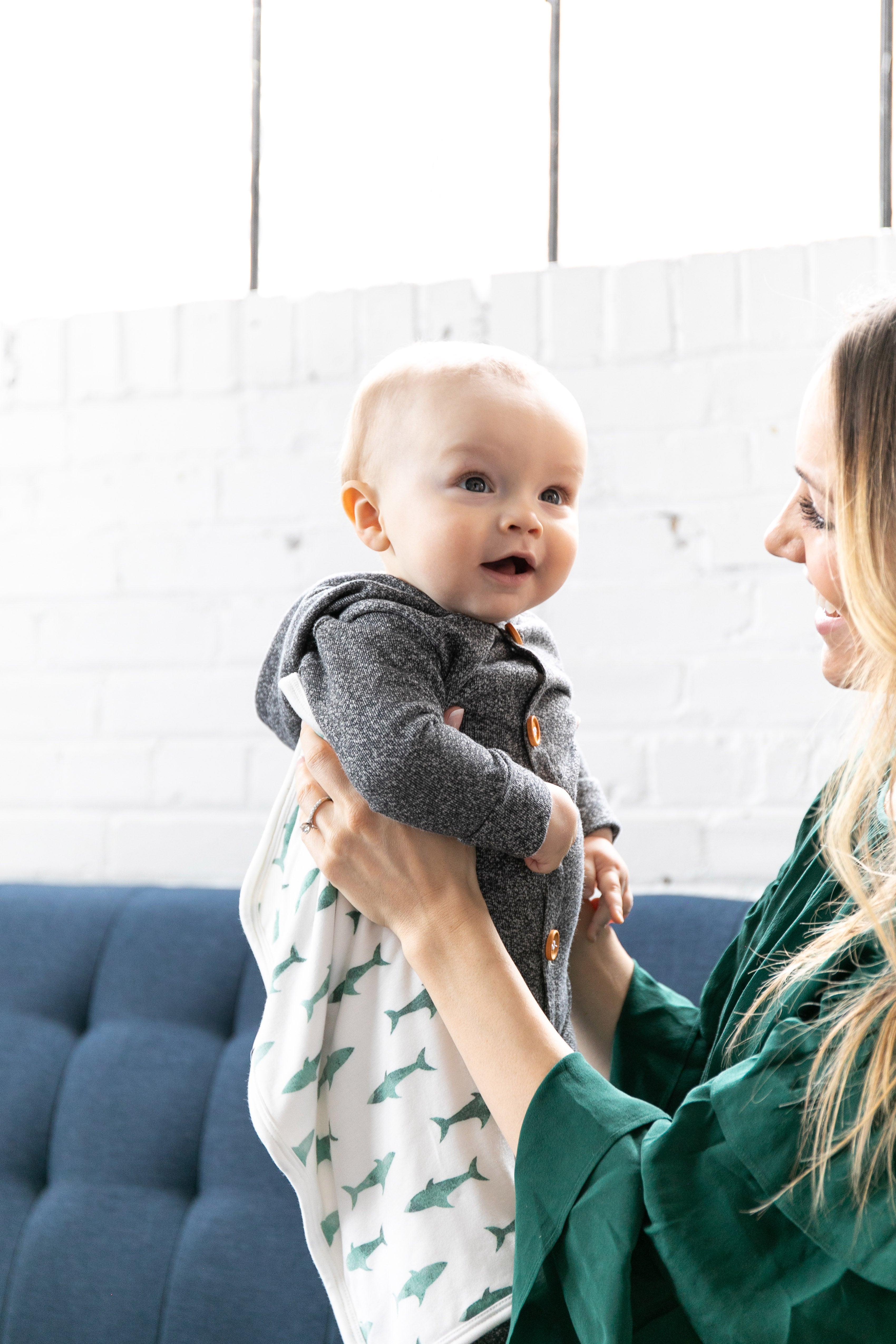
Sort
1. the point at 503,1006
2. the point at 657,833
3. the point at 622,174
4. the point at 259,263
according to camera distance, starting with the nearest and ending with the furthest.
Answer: the point at 503,1006
the point at 657,833
the point at 622,174
the point at 259,263

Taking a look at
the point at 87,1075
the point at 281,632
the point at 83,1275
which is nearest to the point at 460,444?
the point at 281,632

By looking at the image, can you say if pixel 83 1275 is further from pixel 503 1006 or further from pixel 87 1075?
pixel 503 1006

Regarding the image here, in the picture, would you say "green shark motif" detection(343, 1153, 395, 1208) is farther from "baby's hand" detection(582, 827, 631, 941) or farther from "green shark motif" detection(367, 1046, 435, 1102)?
"baby's hand" detection(582, 827, 631, 941)

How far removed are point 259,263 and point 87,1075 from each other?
1.43 meters

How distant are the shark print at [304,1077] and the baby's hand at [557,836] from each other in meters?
0.26

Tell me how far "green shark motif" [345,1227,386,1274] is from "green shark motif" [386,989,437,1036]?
0.17 metres

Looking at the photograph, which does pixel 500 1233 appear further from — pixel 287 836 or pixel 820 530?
pixel 820 530

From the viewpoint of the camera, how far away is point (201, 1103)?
5.04 feet

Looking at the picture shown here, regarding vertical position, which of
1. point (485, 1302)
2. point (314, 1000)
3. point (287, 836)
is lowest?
point (485, 1302)

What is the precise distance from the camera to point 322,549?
1.87m

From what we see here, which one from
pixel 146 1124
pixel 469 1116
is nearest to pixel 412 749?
pixel 469 1116

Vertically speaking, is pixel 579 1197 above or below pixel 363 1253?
above

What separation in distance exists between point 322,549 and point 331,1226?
1.12m

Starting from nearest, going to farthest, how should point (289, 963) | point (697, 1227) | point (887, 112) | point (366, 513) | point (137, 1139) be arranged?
point (697, 1227)
point (289, 963)
point (366, 513)
point (137, 1139)
point (887, 112)
